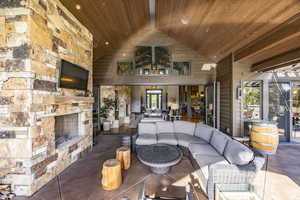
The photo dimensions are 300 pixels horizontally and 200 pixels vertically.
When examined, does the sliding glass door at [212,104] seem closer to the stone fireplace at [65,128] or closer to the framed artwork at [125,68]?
the framed artwork at [125,68]

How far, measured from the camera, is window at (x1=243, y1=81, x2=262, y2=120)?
4523mm

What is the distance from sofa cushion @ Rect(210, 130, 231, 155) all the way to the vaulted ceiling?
8.46ft

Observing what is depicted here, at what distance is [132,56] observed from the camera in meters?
5.71

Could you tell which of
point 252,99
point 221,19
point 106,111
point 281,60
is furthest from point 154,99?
point 281,60

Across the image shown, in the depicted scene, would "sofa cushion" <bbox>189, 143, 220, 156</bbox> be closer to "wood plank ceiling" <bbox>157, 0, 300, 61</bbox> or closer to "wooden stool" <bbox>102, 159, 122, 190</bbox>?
"wooden stool" <bbox>102, 159, 122, 190</bbox>

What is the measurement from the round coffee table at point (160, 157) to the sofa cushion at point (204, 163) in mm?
376

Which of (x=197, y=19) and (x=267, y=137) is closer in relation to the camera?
(x=267, y=137)

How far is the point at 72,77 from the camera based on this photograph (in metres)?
3.00

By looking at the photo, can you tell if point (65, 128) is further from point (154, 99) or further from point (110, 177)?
point (154, 99)

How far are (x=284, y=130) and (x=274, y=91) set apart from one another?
4.58 ft

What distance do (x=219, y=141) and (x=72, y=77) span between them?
11.6ft

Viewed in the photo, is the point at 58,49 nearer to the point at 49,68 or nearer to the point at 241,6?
the point at 49,68

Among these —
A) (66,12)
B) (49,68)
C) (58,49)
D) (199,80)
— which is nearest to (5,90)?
(49,68)

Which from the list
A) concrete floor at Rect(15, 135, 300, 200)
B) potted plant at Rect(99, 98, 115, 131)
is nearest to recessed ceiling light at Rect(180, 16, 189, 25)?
concrete floor at Rect(15, 135, 300, 200)
